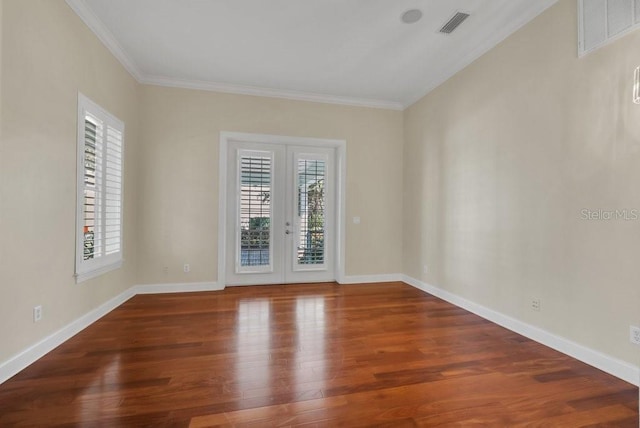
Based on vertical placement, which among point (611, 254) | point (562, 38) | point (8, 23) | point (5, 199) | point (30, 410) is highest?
point (562, 38)

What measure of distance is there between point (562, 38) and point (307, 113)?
3252mm

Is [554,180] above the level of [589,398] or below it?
above

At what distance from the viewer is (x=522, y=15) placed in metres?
2.88

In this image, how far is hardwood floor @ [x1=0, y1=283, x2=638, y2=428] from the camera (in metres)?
1.72

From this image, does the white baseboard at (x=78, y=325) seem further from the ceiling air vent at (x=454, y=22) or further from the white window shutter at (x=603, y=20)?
the white window shutter at (x=603, y=20)

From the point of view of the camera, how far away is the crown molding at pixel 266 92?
4.33m

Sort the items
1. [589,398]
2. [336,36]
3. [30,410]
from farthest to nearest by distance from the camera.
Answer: [336,36]
[589,398]
[30,410]

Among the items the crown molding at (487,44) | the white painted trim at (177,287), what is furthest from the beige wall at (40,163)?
the crown molding at (487,44)

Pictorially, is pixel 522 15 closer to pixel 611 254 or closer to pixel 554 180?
pixel 554 180

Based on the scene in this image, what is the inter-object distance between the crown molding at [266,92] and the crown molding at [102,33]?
36 centimetres

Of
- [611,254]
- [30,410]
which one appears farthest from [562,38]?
[30,410]

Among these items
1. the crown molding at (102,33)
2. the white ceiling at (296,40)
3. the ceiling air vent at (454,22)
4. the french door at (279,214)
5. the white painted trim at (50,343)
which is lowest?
the white painted trim at (50,343)

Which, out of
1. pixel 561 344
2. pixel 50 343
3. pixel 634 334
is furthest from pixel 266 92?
pixel 634 334

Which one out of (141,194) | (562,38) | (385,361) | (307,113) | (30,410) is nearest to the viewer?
(30,410)
